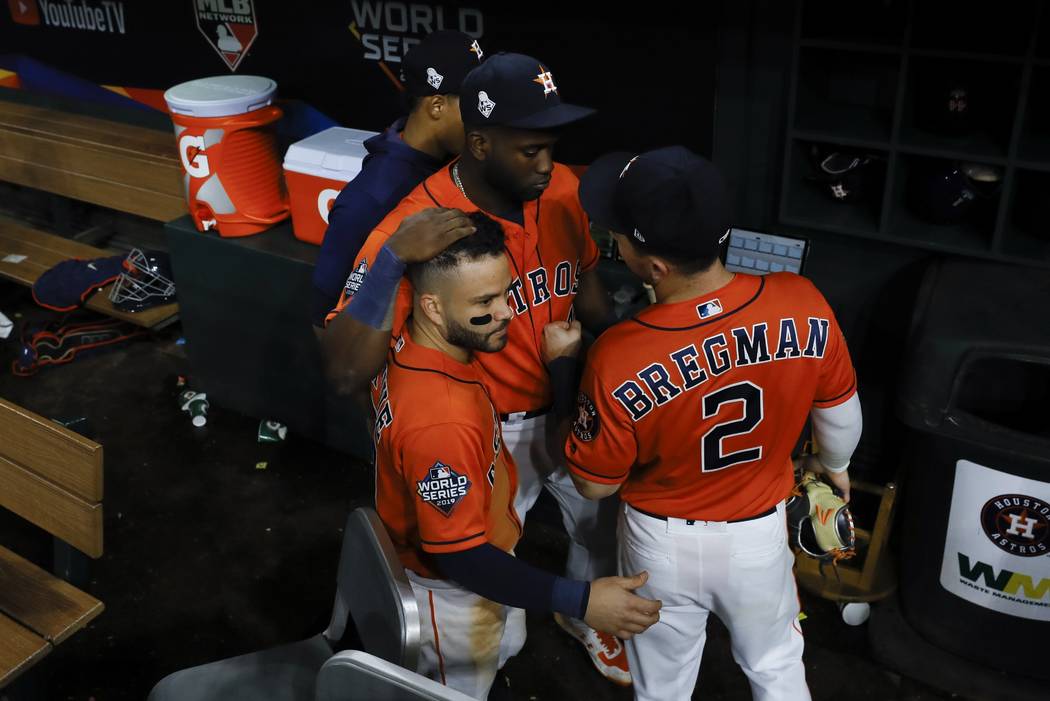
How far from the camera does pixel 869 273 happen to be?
11.3 ft

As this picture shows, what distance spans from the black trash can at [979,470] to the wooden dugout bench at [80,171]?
3.66 m

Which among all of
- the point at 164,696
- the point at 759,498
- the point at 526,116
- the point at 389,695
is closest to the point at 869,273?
the point at 759,498

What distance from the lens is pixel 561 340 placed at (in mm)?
2549

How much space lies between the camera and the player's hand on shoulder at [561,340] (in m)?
2.55

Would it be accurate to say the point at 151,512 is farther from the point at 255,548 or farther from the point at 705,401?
the point at 705,401

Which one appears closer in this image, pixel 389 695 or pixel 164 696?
pixel 389 695

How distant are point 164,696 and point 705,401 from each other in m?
1.47

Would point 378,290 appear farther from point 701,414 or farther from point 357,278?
point 701,414

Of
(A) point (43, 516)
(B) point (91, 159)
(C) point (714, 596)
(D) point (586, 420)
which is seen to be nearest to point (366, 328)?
(D) point (586, 420)

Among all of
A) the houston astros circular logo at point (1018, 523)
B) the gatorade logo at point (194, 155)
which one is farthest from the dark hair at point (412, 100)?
the houston astros circular logo at point (1018, 523)

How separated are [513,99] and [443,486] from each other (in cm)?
94

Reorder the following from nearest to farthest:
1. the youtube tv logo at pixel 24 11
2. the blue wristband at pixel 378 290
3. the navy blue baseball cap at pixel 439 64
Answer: the blue wristband at pixel 378 290 → the navy blue baseball cap at pixel 439 64 → the youtube tv logo at pixel 24 11

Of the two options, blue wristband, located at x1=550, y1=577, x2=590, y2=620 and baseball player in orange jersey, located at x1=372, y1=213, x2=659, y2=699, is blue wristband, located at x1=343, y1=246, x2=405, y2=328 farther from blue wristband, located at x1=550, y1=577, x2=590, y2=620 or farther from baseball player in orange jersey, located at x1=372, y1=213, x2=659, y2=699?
blue wristband, located at x1=550, y1=577, x2=590, y2=620

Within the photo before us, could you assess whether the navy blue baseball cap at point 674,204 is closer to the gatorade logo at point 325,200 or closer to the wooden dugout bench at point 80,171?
the gatorade logo at point 325,200
